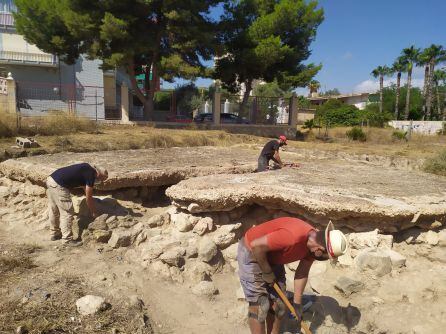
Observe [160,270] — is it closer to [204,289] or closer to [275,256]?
[204,289]

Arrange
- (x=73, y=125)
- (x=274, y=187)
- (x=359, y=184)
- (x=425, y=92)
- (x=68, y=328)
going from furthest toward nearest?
(x=425, y=92) → (x=73, y=125) → (x=359, y=184) → (x=274, y=187) → (x=68, y=328)

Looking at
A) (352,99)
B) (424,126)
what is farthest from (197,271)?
(352,99)

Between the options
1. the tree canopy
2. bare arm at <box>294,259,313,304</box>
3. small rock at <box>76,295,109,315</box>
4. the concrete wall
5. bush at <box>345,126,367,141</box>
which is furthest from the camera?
the concrete wall

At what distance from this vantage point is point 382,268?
12.3 ft

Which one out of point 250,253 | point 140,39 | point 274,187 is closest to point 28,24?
point 140,39

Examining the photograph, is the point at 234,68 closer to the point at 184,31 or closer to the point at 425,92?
the point at 184,31

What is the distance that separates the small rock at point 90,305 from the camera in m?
3.17

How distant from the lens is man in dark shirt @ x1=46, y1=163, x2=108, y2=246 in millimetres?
4523

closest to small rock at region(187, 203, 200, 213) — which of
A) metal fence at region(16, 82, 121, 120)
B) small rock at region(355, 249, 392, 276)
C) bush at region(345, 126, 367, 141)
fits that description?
small rock at region(355, 249, 392, 276)

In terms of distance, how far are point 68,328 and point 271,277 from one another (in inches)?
69.4

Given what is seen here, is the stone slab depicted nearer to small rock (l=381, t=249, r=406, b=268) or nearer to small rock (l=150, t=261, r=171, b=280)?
small rock (l=381, t=249, r=406, b=268)

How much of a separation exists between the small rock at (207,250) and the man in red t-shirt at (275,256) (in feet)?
4.32

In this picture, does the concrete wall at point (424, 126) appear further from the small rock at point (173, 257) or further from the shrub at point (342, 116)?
the small rock at point (173, 257)

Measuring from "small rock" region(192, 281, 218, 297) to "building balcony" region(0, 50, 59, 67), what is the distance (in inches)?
760
